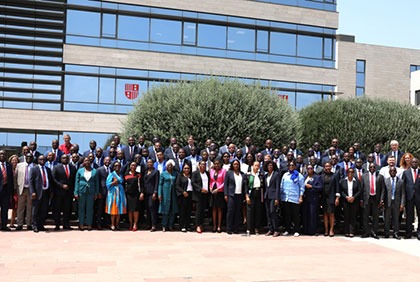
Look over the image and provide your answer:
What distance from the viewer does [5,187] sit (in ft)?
38.3

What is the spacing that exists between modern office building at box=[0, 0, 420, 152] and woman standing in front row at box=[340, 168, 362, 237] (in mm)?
16094

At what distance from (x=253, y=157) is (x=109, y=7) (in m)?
20.4

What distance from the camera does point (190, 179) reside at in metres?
12.5

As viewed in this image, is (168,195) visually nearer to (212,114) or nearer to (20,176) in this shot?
(20,176)

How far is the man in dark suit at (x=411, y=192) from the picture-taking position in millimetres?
12398

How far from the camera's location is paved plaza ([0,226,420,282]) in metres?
7.35

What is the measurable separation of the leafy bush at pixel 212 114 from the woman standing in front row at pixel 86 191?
5.18 meters

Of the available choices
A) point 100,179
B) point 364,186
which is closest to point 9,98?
point 100,179

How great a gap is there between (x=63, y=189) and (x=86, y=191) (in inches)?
22.6

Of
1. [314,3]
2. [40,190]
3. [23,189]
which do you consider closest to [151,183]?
[40,190]

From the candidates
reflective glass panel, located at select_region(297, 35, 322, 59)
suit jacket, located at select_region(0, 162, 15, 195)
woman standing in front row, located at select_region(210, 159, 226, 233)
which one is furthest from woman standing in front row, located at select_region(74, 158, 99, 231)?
reflective glass panel, located at select_region(297, 35, 322, 59)

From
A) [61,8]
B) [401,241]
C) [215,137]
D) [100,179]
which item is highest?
[61,8]

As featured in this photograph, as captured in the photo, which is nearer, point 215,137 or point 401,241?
point 401,241

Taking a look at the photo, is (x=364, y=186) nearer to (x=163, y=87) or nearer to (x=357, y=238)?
(x=357, y=238)
